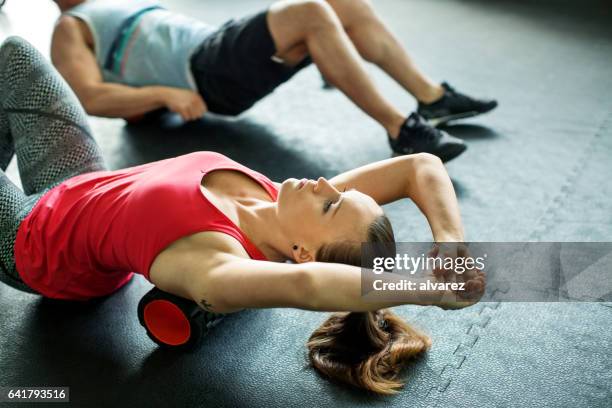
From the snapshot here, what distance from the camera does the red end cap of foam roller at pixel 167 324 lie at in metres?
1.85

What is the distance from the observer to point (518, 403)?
1.67m

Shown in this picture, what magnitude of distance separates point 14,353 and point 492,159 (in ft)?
5.94

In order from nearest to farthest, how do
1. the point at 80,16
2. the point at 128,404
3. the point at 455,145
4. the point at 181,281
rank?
the point at 181,281 → the point at 128,404 → the point at 455,145 → the point at 80,16

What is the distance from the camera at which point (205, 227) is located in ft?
Answer: 5.41

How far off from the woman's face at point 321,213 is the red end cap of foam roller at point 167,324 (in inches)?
15.3

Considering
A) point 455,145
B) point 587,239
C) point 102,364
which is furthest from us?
point 455,145

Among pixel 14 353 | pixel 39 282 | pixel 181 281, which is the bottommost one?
pixel 14 353

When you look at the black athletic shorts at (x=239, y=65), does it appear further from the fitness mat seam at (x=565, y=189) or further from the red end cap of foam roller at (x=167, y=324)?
the red end cap of foam roller at (x=167, y=324)

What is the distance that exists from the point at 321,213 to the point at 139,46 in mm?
1624

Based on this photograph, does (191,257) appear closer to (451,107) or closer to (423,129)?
(423,129)

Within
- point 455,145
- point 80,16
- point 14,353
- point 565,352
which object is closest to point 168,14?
point 80,16

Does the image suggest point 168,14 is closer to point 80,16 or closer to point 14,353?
point 80,16

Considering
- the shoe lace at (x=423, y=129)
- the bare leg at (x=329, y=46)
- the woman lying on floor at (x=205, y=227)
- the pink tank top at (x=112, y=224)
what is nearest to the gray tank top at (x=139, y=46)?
the bare leg at (x=329, y=46)
